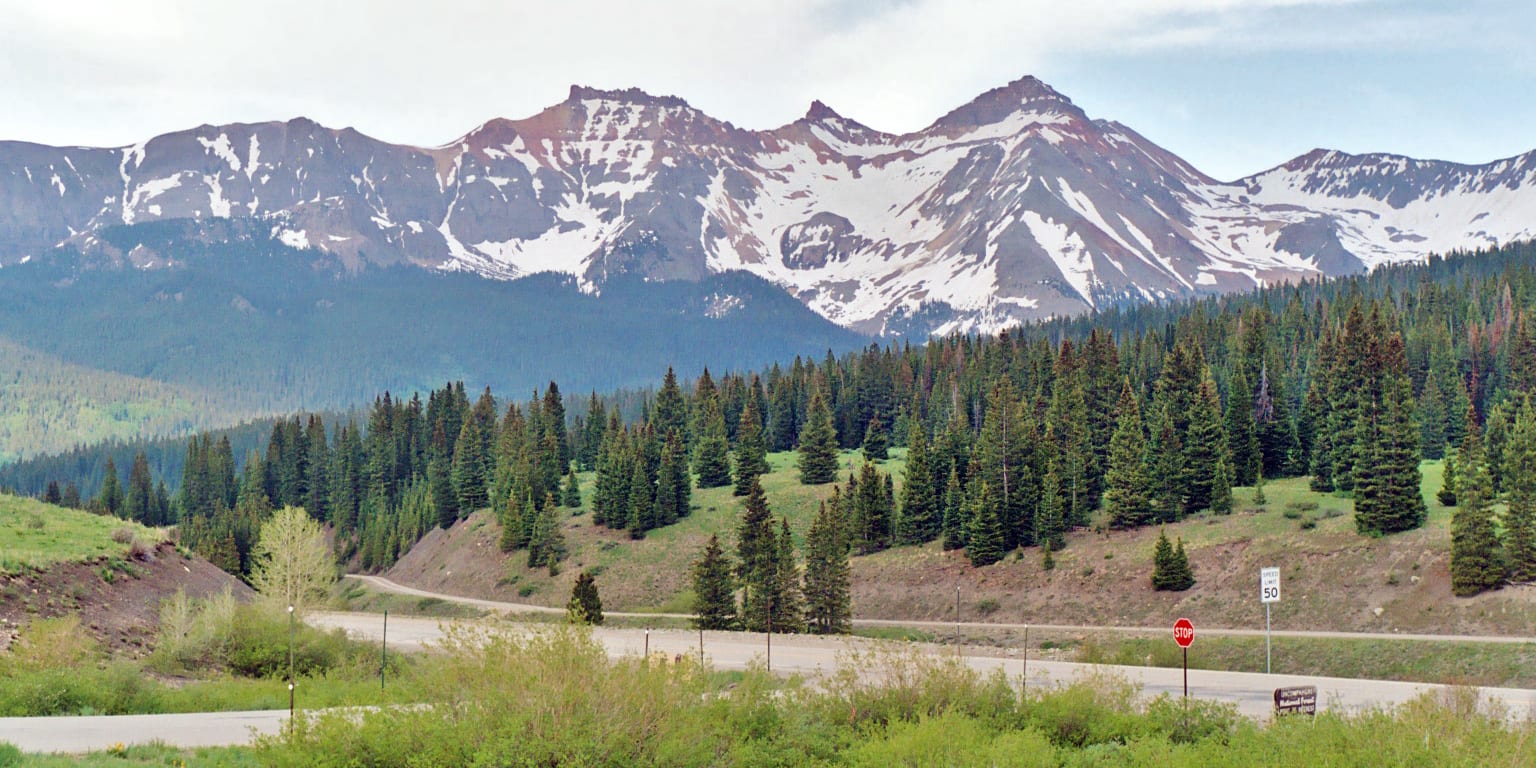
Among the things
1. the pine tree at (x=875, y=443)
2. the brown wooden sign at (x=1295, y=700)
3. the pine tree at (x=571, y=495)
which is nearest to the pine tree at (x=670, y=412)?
the pine tree at (x=571, y=495)

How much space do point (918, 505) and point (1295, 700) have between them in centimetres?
6664

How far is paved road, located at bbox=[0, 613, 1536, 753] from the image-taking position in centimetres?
3203

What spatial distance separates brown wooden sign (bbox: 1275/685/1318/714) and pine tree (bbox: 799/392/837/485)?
297ft

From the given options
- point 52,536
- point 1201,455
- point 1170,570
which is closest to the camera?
point 52,536

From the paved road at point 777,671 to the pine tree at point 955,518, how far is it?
2446 centimetres

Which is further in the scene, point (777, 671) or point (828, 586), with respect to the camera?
point (828, 586)

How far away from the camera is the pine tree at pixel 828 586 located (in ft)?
254

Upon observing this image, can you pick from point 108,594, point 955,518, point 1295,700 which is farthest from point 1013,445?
point 108,594

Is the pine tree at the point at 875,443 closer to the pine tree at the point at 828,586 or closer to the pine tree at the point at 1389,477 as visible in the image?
the pine tree at the point at 828,586

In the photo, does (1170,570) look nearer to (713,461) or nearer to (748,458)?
(748,458)

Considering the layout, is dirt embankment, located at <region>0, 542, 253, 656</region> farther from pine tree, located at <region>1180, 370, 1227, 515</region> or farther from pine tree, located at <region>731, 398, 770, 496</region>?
pine tree, located at <region>731, 398, 770, 496</region>

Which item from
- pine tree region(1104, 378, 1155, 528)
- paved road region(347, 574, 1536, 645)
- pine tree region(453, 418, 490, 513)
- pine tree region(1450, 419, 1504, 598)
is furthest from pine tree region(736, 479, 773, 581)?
pine tree region(453, 418, 490, 513)

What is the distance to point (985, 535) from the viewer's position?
295ft

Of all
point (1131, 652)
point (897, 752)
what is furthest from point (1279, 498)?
point (897, 752)
